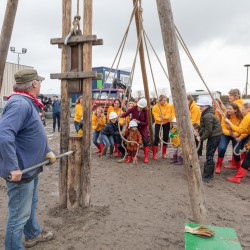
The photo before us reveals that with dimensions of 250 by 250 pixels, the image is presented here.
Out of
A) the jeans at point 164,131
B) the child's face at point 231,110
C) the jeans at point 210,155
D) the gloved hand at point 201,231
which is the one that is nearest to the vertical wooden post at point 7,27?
the gloved hand at point 201,231

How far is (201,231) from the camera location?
7.58 feet

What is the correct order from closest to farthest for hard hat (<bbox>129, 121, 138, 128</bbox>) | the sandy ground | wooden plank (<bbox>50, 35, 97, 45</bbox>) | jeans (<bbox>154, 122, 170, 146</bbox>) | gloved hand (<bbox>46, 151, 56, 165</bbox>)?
1. gloved hand (<bbox>46, 151, 56, 165</bbox>)
2. the sandy ground
3. wooden plank (<bbox>50, 35, 97, 45</bbox>)
4. hard hat (<bbox>129, 121, 138, 128</bbox>)
5. jeans (<bbox>154, 122, 170, 146</bbox>)

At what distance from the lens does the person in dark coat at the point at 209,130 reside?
15.7 feet

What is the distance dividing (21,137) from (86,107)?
3.58 ft

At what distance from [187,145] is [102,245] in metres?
1.31

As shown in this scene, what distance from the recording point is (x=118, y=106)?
7.11m

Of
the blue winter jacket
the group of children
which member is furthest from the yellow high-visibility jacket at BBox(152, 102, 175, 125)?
the blue winter jacket

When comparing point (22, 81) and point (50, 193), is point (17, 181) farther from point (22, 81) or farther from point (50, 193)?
point (50, 193)

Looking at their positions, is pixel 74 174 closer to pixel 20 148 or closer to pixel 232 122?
pixel 20 148

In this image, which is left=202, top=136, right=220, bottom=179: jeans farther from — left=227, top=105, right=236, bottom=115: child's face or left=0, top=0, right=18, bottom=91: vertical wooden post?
left=0, top=0, right=18, bottom=91: vertical wooden post

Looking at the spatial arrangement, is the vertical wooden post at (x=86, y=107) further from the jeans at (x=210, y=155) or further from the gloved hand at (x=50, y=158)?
the jeans at (x=210, y=155)

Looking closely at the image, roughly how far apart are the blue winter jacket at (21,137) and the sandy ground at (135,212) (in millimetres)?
1003

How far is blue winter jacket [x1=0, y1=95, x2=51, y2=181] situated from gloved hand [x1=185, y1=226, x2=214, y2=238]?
143 cm

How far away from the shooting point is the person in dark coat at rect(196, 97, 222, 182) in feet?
15.7
